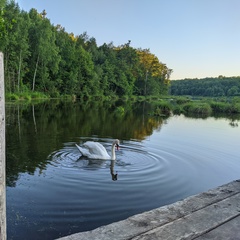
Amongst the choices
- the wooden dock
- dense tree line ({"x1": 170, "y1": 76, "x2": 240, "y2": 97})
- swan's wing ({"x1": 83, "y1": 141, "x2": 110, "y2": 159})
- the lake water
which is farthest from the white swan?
dense tree line ({"x1": 170, "y1": 76, "x2": 240, "y2": 97})

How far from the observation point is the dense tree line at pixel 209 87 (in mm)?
116825

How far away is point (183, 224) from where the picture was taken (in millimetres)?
3504

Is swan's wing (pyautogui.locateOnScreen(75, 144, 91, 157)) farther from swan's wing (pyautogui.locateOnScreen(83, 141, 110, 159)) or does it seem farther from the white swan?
swan's wing (pyautogui.locateOnScreen(83, 141, 110, 159))

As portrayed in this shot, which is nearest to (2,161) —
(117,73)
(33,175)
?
(33,175)

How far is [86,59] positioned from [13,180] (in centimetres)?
6926

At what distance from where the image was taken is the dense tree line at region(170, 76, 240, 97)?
383ft

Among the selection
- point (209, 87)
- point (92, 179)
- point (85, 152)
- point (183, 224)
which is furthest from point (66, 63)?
point (209, 87)

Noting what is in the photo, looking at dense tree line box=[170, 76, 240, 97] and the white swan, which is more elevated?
dense tree line box=[170, 76, 240, 97]

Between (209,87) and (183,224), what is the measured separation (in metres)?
134

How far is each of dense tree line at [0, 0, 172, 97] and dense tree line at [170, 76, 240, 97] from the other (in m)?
23.0

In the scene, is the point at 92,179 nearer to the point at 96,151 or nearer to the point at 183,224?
the point at 96,151

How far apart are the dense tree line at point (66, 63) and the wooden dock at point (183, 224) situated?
49.4ft

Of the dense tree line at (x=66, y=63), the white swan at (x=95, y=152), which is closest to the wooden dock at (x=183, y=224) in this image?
the white swan at (x=95, y=152)

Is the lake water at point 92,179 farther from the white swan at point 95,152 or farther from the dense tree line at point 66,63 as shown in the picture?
the dense tree line at point 66,63
